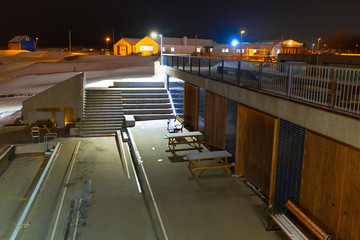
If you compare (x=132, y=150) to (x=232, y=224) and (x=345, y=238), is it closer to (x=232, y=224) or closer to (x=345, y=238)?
(x=232, y=224)

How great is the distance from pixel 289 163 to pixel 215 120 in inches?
185

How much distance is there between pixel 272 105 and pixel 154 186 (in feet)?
13.3

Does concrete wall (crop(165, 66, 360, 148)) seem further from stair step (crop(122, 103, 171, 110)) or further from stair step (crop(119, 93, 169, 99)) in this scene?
stair step (crop(119, 93, 169, 99))

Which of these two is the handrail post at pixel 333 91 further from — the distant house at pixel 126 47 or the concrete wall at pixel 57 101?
the distant house at pixel 126 47

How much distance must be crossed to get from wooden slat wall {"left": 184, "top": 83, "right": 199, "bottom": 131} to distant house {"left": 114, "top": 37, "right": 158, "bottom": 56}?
4682 centimetres

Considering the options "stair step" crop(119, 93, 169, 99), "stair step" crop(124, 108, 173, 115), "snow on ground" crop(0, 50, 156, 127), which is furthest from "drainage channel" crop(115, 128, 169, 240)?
"snow on ground" crop(0, 50, 156, 127)

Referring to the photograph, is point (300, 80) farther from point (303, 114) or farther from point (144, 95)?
point (144, 95)

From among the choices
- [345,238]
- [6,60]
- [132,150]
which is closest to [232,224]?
[345,238]

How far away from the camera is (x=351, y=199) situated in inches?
219

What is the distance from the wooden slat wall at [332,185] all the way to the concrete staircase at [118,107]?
11446 mm

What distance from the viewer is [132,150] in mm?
12914

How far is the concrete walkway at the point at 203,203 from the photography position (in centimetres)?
695

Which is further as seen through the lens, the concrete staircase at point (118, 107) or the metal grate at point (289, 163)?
the concrete staircase at point (118, 107)

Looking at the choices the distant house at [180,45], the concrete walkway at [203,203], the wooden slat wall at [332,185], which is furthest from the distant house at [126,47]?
the wooden slat wall at [332,185]
